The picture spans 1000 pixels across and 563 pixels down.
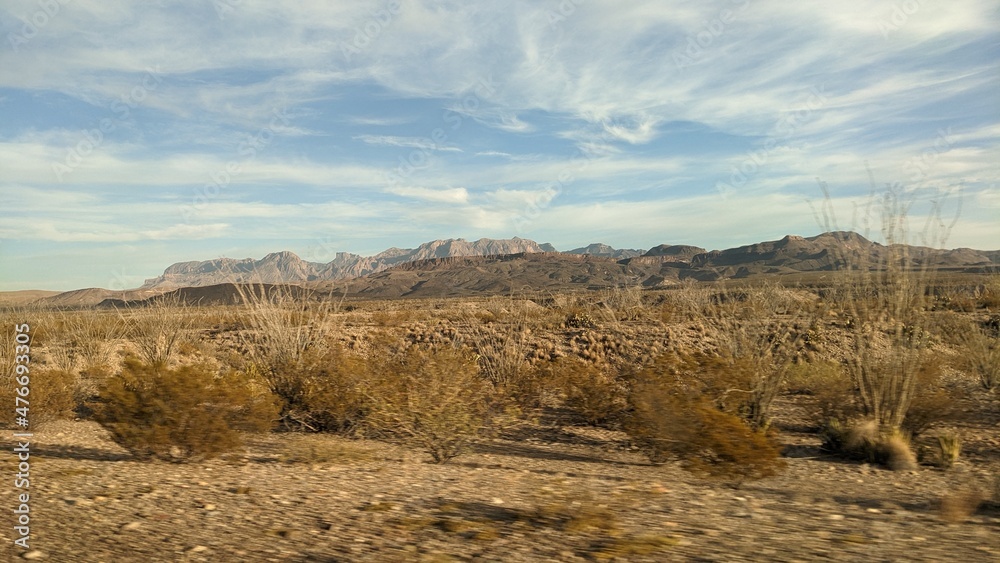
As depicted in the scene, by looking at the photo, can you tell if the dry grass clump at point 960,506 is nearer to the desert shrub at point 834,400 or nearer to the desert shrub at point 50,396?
the desert shrub at point 834,400

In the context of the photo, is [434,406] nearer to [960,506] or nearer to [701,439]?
[701,439]

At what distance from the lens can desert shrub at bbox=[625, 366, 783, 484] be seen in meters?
7.89

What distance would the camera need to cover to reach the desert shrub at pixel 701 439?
789cm

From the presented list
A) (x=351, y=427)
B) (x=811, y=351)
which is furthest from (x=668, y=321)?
(x=351, y=427)

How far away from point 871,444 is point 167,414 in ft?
34.8

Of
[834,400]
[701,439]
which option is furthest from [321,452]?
[834,400]

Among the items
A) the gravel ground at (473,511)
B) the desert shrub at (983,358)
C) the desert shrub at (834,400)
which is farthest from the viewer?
the desert shrub at (983,358)

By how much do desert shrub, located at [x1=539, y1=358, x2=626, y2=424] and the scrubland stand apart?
0.06 m

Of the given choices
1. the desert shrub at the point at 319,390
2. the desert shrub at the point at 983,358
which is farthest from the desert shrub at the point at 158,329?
the desert shrub at the point at 983,358

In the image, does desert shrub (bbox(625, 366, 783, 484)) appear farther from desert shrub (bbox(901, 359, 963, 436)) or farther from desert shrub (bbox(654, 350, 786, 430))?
desert shrub (bbox(901, 359, 963, 436))

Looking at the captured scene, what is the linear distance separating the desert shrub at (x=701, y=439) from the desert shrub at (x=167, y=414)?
20.0ft

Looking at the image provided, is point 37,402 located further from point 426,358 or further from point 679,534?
point 679,534

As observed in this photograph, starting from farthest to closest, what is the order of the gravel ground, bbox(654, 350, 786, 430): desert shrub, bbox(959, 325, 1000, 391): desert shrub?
bbox(959, 325, 1000, 391): desert shrub < bbox(654, 350, 786, 430): desert shrub < the gravel ground

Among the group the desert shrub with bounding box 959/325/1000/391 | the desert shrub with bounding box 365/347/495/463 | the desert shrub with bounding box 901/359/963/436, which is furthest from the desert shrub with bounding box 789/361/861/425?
the desert shrub with bounding box 365/347/495/463
